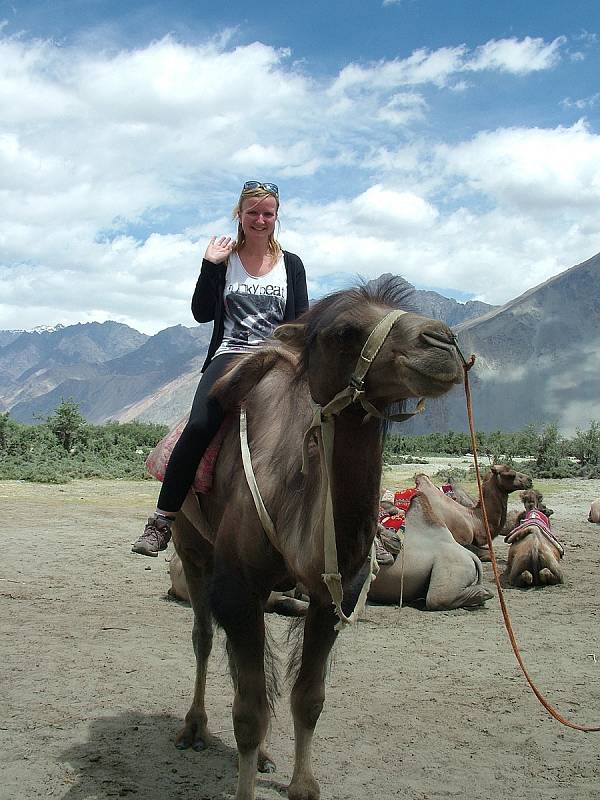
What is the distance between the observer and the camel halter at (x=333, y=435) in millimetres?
3199

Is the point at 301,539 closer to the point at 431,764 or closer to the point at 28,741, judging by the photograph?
the point at 431,764

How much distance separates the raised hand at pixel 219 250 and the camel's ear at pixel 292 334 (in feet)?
3.78

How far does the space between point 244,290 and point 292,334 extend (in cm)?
110

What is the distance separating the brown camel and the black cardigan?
5.78m

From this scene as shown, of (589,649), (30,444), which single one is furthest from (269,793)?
(30,444)

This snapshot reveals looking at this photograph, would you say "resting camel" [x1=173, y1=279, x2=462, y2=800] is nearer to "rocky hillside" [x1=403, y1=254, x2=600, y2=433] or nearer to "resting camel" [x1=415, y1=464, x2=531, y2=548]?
"resting camel" [x1=415, y1=464, x2=531, y2=548]

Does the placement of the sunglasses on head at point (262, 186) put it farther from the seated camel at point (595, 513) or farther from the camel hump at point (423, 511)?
the seated camel at point (595, 513)

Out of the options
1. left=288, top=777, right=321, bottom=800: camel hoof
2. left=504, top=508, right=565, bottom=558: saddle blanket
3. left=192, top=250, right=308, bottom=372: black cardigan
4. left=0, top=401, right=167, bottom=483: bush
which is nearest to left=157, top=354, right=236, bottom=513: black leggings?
left=192, top=250, right=308, bottom=372: black cardigan

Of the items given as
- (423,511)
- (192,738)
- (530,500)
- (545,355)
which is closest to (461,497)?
(530,500)

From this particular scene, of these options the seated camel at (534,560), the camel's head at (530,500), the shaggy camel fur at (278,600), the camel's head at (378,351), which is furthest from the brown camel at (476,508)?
the camel's head at (378,351)

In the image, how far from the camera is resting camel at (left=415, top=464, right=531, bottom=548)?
34.0 ft

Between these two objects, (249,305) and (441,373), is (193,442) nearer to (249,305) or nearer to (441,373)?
(249,305)

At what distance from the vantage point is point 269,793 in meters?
4.33

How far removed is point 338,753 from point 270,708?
Answer: 790 millimetres
